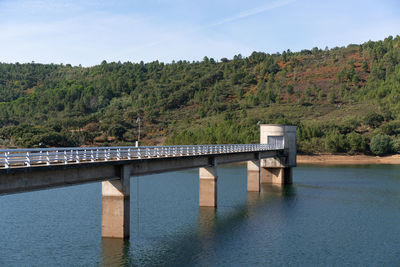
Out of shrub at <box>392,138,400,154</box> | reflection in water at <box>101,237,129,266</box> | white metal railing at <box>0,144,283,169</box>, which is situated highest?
white metal railing at <box>0,144,283,169</box>

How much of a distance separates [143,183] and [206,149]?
2545 cm

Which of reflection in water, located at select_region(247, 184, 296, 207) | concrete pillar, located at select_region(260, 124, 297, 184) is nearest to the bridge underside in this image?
reflection in water, located at select_region(247, 184, 296, 207)

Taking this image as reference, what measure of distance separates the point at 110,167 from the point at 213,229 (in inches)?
→ 493

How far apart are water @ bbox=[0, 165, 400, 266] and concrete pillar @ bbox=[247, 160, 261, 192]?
4.36 feet

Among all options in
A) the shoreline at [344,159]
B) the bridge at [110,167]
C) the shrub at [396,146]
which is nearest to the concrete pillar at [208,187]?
the bridge at [110,167]

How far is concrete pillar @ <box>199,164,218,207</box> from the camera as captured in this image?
175ft

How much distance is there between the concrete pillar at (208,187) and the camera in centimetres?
5347

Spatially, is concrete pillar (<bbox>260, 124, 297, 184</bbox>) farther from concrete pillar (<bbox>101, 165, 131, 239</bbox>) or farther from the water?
concrete pillar (<bbox>101, 165, 131, 239</bbox>)

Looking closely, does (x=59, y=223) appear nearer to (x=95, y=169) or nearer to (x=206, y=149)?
(x=95, y=169)

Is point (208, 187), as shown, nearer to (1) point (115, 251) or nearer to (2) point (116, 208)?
(2) point (116, 208)

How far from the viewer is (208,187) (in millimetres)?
53875

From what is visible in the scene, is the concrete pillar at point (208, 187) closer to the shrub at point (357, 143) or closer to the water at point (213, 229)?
the water at point (213, 229)

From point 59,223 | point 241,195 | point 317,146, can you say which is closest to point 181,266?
point 59,223

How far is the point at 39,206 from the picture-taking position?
174 ft
